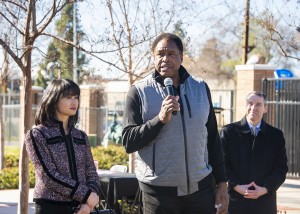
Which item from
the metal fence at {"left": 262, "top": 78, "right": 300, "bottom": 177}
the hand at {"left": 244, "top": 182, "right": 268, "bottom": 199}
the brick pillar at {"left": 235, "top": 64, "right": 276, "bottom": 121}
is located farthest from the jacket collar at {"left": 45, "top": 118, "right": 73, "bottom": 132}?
the brick pillar at {"left": 235, "top": 64, "right": 276, "bottom": 121}

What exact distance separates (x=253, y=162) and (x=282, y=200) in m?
7.81

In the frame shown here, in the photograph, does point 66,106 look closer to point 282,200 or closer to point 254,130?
point 254,130

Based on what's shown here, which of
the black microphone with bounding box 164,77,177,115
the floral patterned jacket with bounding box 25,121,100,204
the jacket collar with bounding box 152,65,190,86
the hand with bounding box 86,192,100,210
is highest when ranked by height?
the jacket collar with bounding box 152,65,190,86

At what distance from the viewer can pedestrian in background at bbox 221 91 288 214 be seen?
21.9 feet

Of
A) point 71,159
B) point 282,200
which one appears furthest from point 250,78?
point 71,159

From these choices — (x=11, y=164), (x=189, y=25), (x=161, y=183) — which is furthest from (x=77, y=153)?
(x=11, y=164)

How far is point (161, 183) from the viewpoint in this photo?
491 centimetres

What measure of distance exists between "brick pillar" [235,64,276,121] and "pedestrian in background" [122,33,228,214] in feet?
47.7

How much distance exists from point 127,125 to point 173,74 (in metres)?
0.47

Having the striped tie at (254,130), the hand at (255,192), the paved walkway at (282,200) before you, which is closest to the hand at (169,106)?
the hand at (255,192)

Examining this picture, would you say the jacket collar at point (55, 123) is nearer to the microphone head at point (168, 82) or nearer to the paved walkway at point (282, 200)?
the microphone head at point (168, 82)

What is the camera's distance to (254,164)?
6781mm

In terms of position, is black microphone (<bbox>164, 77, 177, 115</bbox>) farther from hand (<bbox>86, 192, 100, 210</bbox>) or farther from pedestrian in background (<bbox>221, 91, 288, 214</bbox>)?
pedestrian in background (<bbox>221, 91, 288, 214</bbox>)

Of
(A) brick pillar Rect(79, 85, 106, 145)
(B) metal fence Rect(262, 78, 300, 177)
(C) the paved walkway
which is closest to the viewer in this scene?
(C) the paved walkway
